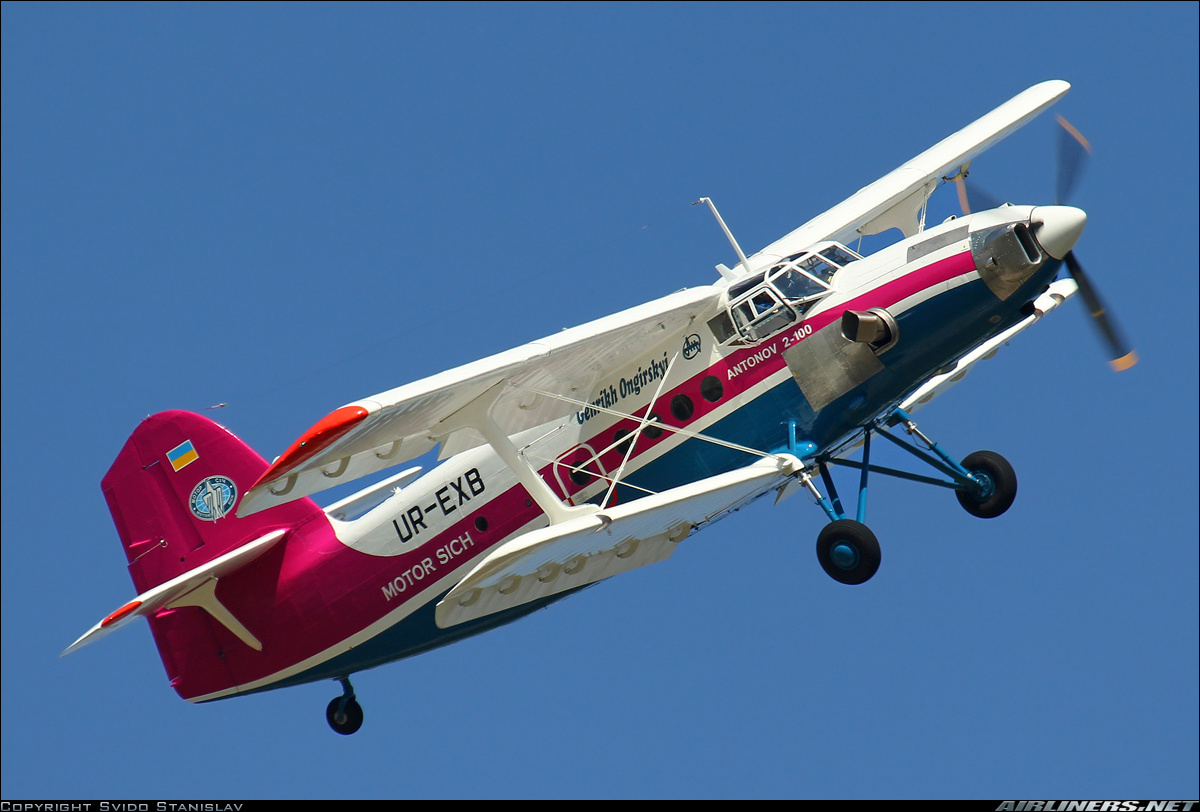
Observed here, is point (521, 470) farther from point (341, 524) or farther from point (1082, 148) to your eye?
point (1082, 148)

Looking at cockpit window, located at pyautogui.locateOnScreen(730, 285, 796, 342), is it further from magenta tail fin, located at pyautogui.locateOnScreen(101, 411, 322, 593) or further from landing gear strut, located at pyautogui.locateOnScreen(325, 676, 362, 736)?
landing gear strut, located at pyautogui.locateOnScreen(325, 676, 362, 736)

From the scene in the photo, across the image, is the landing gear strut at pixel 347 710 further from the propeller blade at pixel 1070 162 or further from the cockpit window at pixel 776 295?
the propeller blade at pixel 1070 162

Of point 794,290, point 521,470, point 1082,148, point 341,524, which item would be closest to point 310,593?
point 341,524

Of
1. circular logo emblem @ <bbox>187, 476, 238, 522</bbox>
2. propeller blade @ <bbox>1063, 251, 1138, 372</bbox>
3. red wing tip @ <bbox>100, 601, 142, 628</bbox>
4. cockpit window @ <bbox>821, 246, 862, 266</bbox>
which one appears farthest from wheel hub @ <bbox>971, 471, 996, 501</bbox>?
red wing tip @ <bbox>100, 601, 142, 628</bbox>

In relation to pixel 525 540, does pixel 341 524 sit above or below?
above

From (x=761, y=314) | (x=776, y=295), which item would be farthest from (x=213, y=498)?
(x=776, y=295)

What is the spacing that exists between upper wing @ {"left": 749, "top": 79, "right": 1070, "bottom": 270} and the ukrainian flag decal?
25.5ft

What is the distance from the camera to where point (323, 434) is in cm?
1340

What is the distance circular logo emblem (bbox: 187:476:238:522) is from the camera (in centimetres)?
1873

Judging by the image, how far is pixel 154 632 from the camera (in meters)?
19.2

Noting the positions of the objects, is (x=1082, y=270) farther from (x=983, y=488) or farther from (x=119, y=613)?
(x=119, y=613)

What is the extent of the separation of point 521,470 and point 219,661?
5.71 meters

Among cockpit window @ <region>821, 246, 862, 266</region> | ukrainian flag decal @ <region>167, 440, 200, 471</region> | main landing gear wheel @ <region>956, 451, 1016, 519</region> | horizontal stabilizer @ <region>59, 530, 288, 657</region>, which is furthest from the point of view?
ukrainian flag decal @ <region>167, 440, 200, 471</region>

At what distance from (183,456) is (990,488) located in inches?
395
